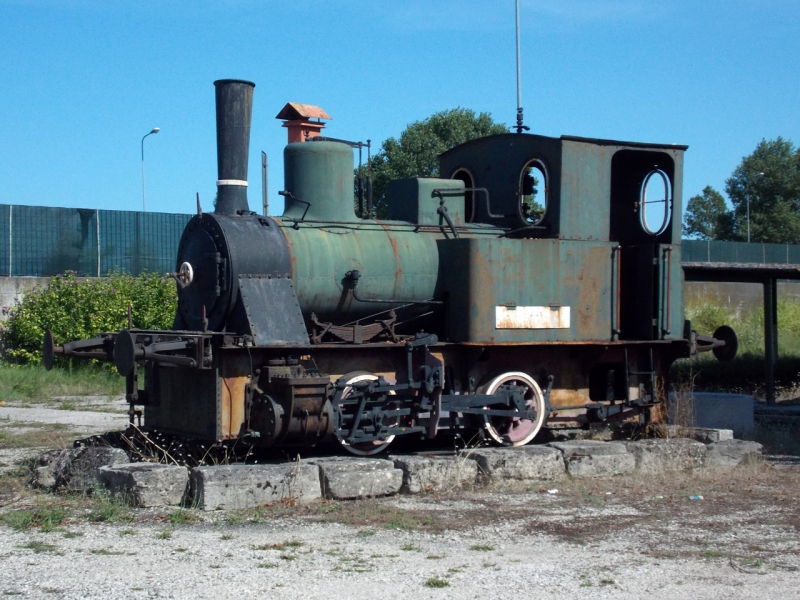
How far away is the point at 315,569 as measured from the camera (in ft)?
18.7

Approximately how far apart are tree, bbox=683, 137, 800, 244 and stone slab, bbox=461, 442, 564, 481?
55.4 metres

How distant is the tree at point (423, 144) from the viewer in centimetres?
3419

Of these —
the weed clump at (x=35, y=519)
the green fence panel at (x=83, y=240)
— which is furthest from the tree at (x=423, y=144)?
Result: the weed clump at (x=35, y=519)

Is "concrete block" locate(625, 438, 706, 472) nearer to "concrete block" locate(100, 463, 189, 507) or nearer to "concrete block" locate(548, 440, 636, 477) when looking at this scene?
"concrete block" locate(548, 440, 636, 477)

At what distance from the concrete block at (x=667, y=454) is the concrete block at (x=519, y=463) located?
3.12 ft

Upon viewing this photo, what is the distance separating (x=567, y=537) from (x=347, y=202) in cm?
434

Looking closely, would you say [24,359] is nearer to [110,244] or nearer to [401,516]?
[110,244]

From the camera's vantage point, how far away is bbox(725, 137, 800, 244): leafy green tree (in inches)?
2392

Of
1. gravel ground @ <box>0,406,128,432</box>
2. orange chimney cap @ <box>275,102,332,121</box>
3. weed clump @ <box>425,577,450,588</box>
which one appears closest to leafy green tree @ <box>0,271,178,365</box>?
gravel ground @ <box>0,406,128,432</box>

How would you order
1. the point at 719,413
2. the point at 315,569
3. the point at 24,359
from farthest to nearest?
the point at 24,359 → the point at 719,413 → the point at 315,569

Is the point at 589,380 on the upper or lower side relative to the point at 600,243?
lower

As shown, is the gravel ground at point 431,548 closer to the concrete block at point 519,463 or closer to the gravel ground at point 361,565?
the gravel ground at point 361,565

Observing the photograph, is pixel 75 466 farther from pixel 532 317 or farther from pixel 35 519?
pixel 532 317

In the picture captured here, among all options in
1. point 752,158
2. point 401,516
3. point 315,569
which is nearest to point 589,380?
point 401,516
